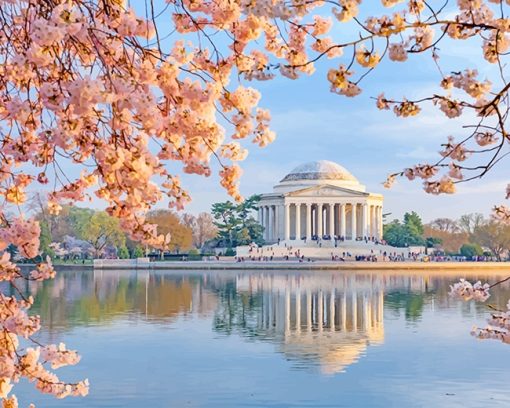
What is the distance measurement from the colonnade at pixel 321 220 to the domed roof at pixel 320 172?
3325 millimetres

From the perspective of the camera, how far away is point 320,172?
294 feet

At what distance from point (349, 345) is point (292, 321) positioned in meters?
5.16

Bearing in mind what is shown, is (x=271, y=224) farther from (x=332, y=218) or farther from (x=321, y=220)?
(x=332, y=218)

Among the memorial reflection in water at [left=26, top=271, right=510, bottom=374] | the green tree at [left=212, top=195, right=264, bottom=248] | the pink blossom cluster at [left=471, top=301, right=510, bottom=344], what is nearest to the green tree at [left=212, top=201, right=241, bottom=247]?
the green tree at [left=212, top=195, right=264, bottom=248]

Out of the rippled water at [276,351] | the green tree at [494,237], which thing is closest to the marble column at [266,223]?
the green tree at [494,237]

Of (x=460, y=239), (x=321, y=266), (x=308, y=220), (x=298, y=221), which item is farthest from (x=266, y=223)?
(x=321, y=266)

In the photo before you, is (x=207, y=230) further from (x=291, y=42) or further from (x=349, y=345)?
(x=291, y=42)

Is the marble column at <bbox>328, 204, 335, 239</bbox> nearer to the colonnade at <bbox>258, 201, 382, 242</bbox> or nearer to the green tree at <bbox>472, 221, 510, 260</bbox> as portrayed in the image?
the colonnade at <bbox>258, 201, 382, 242</bbox>

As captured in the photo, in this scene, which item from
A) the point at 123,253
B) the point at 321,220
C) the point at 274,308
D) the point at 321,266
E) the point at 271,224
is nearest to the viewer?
the point at 274,308

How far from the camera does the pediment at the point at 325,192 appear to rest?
86250 millimetres

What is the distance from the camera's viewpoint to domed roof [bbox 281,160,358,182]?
89250 millimetres

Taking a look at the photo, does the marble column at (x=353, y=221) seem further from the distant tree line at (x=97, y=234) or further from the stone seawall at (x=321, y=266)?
the stone seawall at (x=321, y=266)

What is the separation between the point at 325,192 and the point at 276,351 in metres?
68.6

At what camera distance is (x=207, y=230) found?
10406cm
